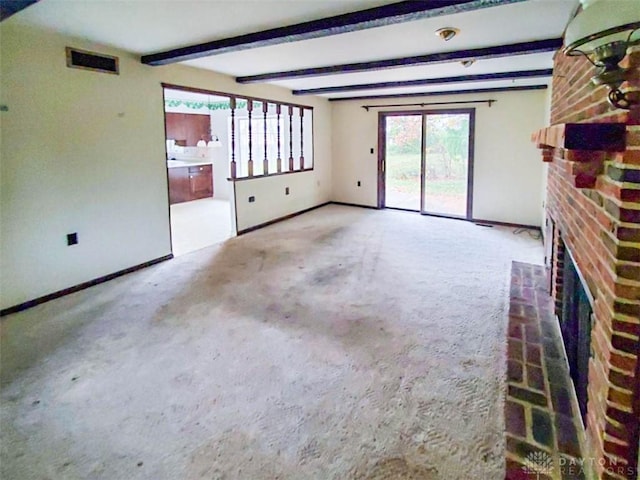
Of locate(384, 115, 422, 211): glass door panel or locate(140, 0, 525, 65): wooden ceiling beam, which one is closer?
locate(140, 0, 525, 65): wooden ceiling beam

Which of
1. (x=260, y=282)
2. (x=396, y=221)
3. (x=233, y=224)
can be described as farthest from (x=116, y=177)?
(x=396, y=221)

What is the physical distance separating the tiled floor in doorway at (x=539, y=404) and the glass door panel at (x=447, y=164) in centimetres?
410

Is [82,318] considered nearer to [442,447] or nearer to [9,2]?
[9,2]

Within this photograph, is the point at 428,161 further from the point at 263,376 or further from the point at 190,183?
the point at 263,376

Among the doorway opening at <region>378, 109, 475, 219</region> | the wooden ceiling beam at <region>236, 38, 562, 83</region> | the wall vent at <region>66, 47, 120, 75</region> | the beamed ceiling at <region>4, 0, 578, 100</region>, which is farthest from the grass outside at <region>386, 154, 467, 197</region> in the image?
the wall vent at <region>66, 47, 120, 75</region>

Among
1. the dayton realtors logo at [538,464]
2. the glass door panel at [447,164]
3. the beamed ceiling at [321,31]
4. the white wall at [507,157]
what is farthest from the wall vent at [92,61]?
the glass door panel at [447,164]

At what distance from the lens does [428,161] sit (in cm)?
724

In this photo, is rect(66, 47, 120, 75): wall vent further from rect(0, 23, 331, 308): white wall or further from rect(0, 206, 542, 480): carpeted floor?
rect(0, 206, 542, 480): carpeted floor

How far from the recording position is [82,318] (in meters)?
3.28

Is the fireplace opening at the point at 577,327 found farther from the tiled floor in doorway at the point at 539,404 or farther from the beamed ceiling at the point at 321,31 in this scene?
the beamed ceiling at the point at 321,31

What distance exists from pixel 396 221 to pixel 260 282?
11.3 ft

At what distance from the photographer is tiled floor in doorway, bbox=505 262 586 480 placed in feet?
5.66

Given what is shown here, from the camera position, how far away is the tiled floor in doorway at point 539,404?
1727 mm

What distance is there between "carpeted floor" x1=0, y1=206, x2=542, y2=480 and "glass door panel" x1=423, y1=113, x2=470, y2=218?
284 centimetres
